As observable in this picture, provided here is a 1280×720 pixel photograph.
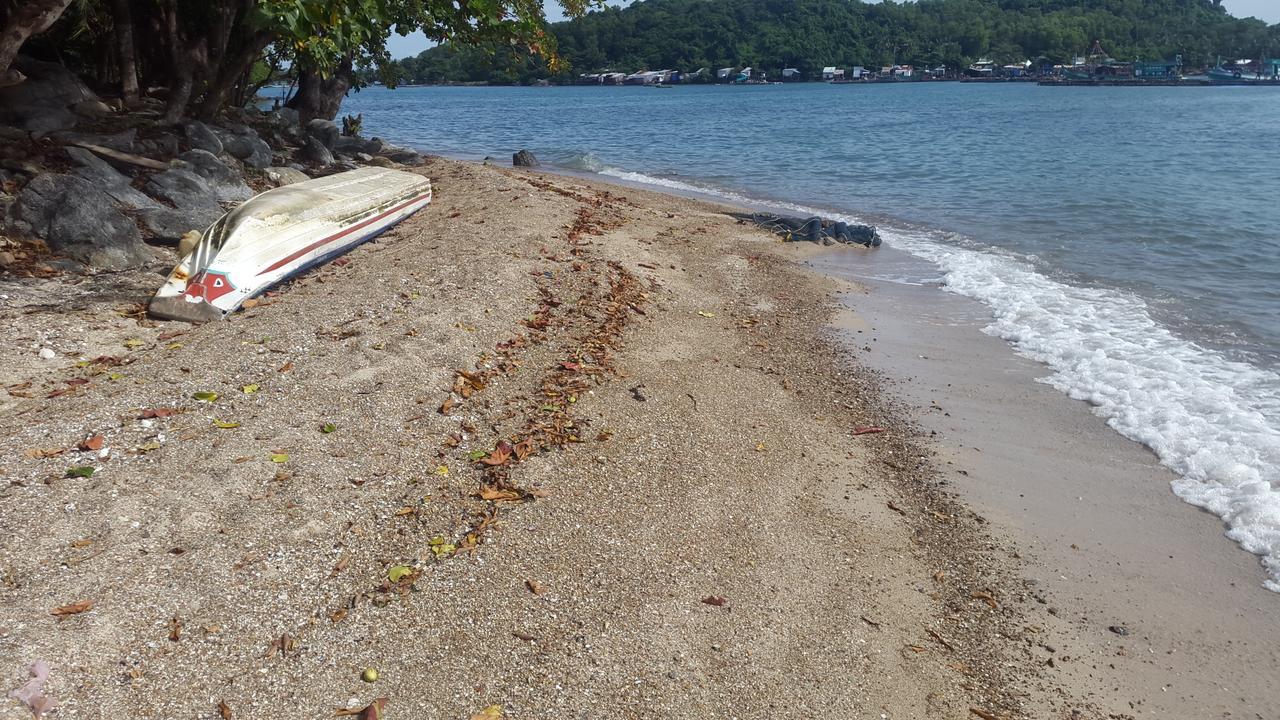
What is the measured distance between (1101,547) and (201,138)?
46.4 ft

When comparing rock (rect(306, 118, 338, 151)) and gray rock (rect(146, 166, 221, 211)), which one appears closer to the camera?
gray rock (rect(146, 166, 221, 211))

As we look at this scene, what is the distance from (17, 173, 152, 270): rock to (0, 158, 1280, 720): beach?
0.97m

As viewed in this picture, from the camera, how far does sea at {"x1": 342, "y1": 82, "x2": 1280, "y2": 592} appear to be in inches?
283

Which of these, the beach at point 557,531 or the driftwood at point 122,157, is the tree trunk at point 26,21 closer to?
the driftwood at point 122,157

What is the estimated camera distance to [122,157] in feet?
38.8

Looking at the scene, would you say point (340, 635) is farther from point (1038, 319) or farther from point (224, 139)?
point (224, 139)

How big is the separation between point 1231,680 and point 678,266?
8.56 meters

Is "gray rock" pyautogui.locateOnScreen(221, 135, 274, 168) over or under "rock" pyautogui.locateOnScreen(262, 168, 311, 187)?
over

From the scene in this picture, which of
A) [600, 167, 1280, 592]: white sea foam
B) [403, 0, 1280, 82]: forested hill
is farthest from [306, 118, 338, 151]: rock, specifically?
[403, 0, 1280, 82]: forested hill

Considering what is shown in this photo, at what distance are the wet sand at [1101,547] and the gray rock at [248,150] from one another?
11397 mm

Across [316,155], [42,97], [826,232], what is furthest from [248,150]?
[826,232]

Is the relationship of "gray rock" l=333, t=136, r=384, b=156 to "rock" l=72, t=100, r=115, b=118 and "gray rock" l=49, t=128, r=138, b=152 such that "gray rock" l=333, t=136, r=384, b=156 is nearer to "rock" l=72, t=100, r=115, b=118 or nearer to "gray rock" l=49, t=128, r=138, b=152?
"rock" l=72, t=100, r=115, b=118

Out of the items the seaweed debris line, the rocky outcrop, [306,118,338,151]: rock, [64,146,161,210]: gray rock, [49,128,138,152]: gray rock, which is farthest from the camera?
[306,118,338,151]: rock

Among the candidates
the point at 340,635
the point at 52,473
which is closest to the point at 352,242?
the point at 52,473
